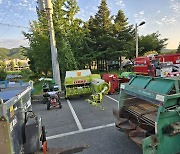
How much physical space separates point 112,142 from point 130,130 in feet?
2.32

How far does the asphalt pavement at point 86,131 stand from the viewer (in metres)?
3.68

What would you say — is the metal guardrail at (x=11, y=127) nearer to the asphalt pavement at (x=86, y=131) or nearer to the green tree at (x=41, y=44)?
the asphalt pavement at (x=86, y=131)

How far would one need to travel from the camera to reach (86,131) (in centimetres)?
462

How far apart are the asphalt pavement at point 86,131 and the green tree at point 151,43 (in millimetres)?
20152

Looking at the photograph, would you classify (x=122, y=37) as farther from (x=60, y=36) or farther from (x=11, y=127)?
(x=11, y=127)

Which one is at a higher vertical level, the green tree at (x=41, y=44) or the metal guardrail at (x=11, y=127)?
the green tree at (x=41, y=44)

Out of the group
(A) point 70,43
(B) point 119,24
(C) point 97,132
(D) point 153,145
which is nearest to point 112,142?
(C) point 97,132

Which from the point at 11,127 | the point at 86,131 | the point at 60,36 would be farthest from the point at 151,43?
the point at 11,127

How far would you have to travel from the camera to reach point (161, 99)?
2.69m

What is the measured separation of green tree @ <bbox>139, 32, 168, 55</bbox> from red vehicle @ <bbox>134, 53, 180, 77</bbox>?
1489 centimetres

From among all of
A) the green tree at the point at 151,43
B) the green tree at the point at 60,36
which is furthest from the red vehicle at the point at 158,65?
the green tree at the point at 151,43

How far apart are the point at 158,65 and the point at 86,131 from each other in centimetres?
609

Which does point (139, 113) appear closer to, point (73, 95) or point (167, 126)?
point (167, 126)

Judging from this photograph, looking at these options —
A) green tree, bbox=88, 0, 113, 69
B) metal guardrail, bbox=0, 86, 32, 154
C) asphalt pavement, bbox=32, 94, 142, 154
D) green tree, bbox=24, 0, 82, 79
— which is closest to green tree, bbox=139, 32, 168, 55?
green tree, bbox=88, 0, 113, 69
